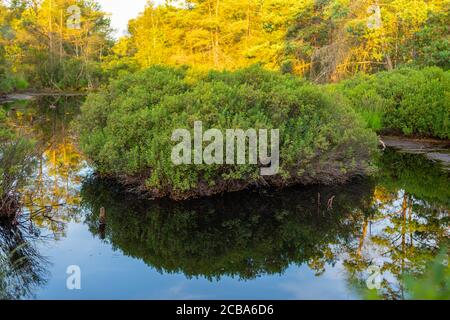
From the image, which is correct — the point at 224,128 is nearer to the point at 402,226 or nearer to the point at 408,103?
the point at 402,226

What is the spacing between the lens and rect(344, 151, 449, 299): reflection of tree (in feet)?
18.8

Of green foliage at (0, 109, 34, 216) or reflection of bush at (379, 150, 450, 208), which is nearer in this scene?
green foliage at (0, 109, 34, 216)

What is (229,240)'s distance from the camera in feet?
22.1

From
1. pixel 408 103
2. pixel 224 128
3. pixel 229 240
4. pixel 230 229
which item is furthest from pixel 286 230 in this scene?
pixel 408 103

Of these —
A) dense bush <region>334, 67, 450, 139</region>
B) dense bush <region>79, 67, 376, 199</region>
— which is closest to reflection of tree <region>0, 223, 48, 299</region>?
dense bush <region>79, 67, 376, 199</region>

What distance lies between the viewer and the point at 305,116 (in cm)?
906

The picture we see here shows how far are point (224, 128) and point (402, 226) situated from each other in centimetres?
310

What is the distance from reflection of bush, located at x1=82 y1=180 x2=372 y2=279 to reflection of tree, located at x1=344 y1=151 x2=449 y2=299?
35 centimetres

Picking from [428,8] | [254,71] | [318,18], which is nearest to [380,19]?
[428,8]

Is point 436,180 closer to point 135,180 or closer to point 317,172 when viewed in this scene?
point 317,172

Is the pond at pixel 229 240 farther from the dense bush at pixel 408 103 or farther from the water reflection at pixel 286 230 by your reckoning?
the dense bush at pixel 408 103

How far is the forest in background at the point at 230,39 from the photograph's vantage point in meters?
22.0

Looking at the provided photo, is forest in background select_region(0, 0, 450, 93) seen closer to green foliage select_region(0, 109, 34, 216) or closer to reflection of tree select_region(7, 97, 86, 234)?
reflection of tree select_region(7, 97, 86, 234)

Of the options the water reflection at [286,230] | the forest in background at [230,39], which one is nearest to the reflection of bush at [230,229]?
the water reflection at [286,230]
